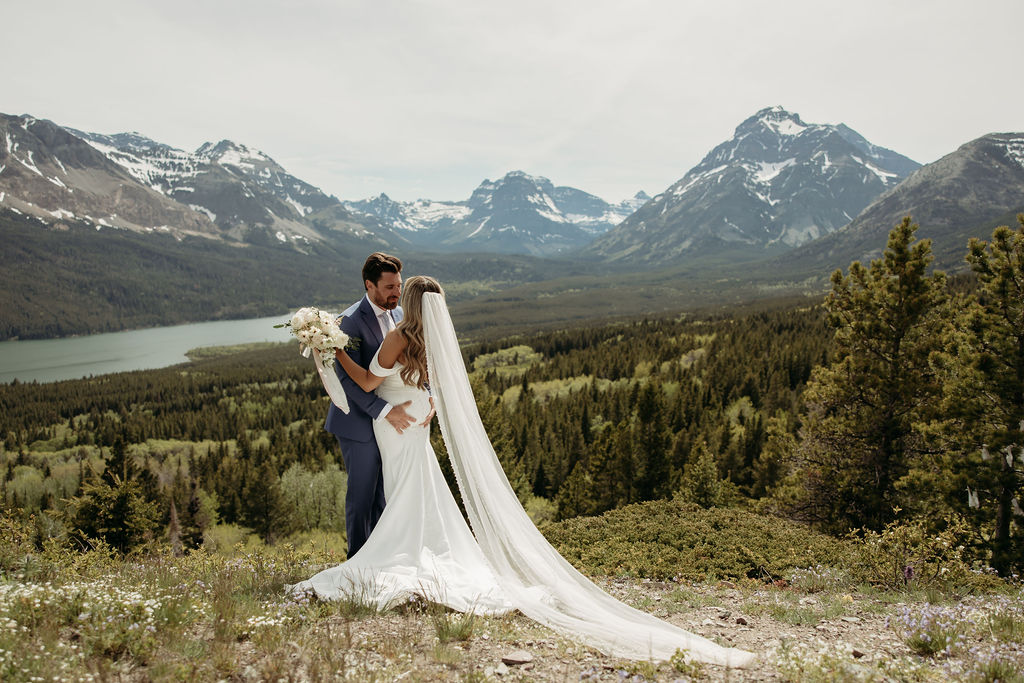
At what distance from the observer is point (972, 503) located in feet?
44.2

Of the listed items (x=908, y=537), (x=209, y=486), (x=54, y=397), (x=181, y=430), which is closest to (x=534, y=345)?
(x=181, y=430)

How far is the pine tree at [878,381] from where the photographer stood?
15.3 meters

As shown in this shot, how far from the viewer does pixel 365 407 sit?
5.86m

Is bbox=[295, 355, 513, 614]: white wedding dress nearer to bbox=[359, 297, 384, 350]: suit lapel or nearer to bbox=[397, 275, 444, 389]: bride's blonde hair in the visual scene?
bbox=[397, 275, 444, 389]: bride's blonde hair

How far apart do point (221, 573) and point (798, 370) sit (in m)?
51.0

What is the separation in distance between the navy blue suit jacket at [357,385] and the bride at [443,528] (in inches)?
6.5

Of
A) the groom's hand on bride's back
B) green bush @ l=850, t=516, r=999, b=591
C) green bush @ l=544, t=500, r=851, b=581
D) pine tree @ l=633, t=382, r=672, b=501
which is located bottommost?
pine tree @ l=633, t=382, r=672, b=501

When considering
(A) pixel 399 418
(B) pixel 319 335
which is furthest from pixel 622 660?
(B) pixel 319 335

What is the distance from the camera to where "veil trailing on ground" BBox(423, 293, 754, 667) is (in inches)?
203

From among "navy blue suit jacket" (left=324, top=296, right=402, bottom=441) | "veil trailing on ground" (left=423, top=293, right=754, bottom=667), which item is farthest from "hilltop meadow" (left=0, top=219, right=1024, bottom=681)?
"navy blue suit jacket" (left=324, top=296, right=402, bottom=441)

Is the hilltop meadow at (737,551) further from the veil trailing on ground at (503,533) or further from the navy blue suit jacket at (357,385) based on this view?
the navy blue suit jacket at (357,385)

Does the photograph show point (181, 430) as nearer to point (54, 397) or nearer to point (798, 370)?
point (54, 397)

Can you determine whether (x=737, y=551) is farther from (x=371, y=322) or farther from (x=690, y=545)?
(x=371, y=322)

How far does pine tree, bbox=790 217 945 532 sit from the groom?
1502cm
